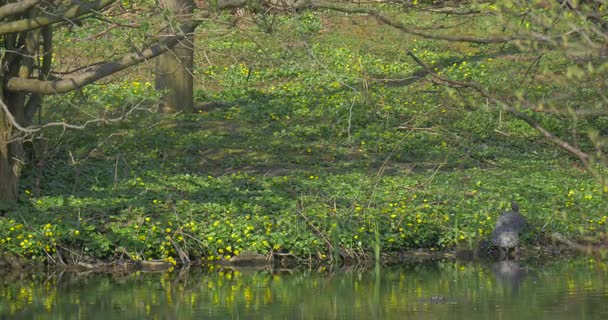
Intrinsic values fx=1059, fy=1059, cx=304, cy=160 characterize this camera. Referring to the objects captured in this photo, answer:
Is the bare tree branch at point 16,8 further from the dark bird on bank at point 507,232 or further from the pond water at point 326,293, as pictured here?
the dark bird on bank at point 507,232

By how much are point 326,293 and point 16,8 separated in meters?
4.35

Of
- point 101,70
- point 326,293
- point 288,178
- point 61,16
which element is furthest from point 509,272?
point 61,16

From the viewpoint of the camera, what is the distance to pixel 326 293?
1106 centimetres

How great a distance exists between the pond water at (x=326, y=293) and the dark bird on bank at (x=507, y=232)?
0.96ft

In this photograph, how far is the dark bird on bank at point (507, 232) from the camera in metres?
13.1

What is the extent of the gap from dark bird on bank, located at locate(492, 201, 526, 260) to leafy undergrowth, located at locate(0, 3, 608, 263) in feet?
1.00

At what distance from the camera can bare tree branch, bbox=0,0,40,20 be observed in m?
10.7

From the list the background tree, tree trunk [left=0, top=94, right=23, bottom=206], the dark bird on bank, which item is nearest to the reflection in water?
the dark bird on bank

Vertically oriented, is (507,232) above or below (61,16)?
below

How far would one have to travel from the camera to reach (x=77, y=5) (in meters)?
10.9

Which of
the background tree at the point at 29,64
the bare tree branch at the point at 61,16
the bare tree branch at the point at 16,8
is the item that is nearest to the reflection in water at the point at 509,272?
the background tree at the point at 29,64

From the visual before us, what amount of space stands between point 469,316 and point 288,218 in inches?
164

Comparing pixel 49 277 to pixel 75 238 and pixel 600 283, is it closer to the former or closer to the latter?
pixel 75 238

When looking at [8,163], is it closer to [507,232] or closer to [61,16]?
[61,16]
